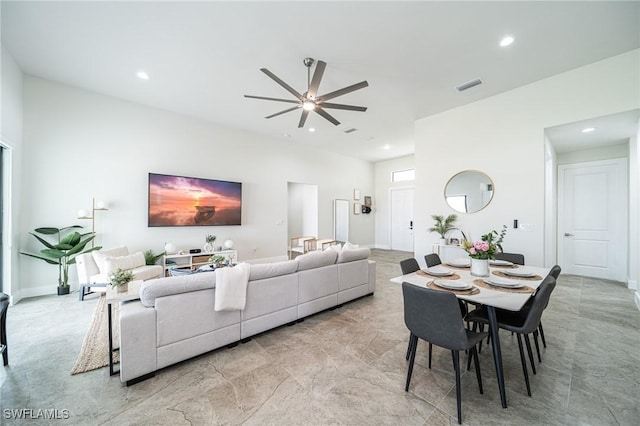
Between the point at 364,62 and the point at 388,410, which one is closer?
the point at 388,410

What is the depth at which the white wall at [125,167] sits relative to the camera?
3855mm

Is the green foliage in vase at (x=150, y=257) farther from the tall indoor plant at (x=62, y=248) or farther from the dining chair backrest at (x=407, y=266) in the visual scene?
the dining chair backrest at (x=407, y=266)

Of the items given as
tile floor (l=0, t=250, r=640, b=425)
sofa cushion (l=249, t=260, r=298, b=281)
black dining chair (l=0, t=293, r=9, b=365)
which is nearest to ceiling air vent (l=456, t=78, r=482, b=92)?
tile floor (l=0, t=250, r=640, b=425)

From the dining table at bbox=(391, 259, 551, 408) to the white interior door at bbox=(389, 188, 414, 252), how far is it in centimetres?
573

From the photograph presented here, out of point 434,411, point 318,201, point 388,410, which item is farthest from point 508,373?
point 318,201

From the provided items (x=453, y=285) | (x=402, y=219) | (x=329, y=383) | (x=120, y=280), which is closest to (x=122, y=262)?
(x=120, y=280)

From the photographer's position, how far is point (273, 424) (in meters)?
1.56

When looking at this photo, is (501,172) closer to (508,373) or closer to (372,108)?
(372,108)

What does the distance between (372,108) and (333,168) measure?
3.55 metres

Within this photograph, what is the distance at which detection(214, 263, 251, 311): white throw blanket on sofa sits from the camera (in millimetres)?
2275

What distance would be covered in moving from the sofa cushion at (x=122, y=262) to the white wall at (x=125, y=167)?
680 millimetres

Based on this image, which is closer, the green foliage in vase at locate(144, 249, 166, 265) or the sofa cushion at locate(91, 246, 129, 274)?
the sofa cushion at locate(91, 246, 129, 274)

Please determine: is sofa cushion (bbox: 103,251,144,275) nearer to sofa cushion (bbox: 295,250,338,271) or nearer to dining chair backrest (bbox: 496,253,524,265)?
sofa cushion (bbox: 295,250,338,271)

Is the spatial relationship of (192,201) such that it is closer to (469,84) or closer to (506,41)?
(469,84)
